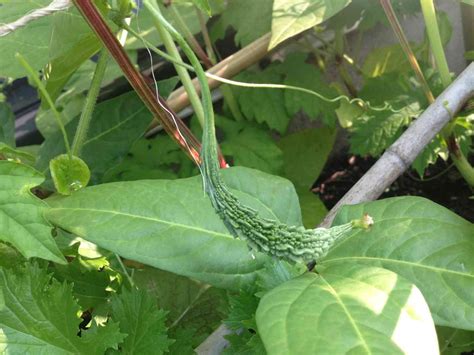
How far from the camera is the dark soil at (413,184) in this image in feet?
Answer: 4.30

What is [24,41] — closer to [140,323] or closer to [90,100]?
[90,100]

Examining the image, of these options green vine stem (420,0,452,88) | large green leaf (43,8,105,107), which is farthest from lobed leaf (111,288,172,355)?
green vine stem (420,0,452,88)

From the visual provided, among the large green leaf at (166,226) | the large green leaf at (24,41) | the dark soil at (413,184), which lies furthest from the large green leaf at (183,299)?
the dark soil at (413,184)

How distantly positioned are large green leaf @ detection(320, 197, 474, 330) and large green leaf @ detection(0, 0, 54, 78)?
0.52 metres

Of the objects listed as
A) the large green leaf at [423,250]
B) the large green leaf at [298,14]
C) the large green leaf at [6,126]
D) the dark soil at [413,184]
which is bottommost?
the dark soil at [413,184]

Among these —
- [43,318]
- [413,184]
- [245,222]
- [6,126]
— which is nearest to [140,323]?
[43,318]

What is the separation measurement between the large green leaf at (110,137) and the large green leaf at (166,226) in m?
0.24

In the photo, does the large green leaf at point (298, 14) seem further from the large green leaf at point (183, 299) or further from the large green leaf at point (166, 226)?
the large green leaf at point (183, 299)

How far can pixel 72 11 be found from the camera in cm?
73

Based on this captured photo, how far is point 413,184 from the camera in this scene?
4.61 ft

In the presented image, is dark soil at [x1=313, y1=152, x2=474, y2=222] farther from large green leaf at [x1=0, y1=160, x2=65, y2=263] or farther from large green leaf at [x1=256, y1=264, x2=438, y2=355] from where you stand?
large green leaf at [x1=0, y1=160, x2=65, y2=263]

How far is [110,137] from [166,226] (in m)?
0.34

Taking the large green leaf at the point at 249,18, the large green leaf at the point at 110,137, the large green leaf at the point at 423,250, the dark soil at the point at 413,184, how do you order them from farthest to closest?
the dark soil at the point at 413,184
the large green leaf at the point at 249,18
the large green leaf at the point at 110,137
the large green leaf at the point at 423,250

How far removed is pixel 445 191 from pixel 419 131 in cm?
63
